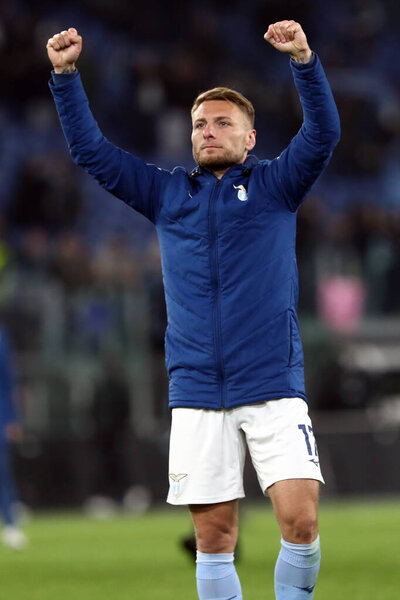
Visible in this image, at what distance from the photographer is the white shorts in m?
4.44

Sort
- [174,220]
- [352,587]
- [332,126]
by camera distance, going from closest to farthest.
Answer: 1. [332,126]
2. [174,220]
3. [352,587]

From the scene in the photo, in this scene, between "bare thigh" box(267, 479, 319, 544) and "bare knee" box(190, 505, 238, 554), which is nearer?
"bare thigh" box(267, 479, 319, 544)

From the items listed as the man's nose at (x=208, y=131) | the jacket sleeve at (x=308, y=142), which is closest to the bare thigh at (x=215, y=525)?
the jacket sleeve at (x=308, y=142)

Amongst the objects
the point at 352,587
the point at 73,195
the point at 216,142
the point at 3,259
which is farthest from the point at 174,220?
the point at 73,195

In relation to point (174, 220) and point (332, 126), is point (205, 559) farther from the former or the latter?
point (332, 126)

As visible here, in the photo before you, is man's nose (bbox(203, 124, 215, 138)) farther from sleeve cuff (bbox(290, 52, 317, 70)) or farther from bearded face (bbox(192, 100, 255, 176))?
sleeve cuff (bbox(290, 52, 317, 70))

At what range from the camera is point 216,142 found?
186 inches

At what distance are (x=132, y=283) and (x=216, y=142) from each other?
11.2 meters

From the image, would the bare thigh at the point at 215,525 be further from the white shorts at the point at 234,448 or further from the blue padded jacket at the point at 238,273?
the blue padded jacket at the point at 238,273

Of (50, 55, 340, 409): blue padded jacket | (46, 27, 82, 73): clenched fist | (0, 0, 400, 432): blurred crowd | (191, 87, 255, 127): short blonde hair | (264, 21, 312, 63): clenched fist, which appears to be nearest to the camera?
(264, 21, 312, 63): clenched fist

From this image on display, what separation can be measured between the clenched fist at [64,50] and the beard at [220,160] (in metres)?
0.60

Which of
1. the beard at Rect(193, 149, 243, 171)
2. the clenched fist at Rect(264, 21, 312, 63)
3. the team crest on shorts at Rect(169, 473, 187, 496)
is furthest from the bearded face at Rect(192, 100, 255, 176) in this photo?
the team crest on shorts at Rect(169, 473, 187, 496)

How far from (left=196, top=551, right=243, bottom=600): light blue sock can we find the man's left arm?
1.37 metres

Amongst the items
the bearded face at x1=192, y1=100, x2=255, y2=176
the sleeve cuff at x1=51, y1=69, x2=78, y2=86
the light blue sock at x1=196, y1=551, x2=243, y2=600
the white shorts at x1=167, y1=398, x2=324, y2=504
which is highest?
the sleeve cuff at x1=51, y1=69, x2=78, y2=86
